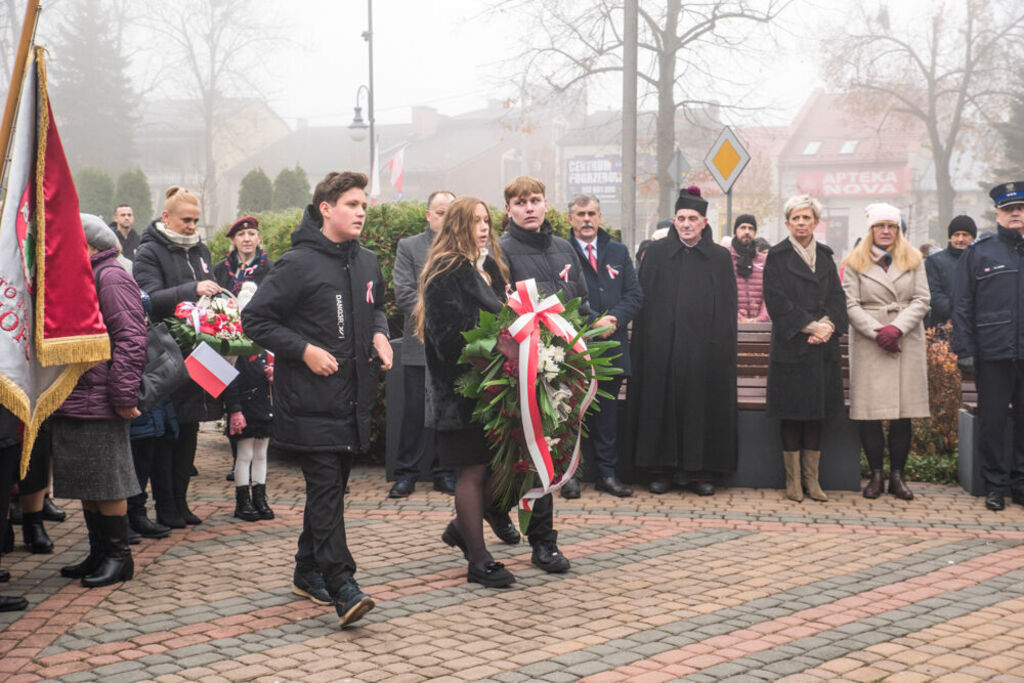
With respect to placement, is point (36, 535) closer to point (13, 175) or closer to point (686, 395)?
point (13, 175)

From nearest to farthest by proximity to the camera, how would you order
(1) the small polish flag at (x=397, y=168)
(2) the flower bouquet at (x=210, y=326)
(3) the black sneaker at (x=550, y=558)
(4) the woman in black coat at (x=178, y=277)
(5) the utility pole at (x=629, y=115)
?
1. (3) the black sneaker at (x=550, y=558)
2. (2) the flower bouquet at (x=210, y=326)
3. (4) the woman in black coat at (x=178, y=277)
4. (5) the utility pole at (x=629, y=115)
5. (1) the small polish flag at (x=397, y=168)

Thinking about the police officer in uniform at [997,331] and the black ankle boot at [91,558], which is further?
the police officer in uniform at [997,331]

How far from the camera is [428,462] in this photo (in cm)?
926

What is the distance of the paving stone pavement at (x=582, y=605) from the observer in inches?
197

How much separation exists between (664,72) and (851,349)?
1971cm

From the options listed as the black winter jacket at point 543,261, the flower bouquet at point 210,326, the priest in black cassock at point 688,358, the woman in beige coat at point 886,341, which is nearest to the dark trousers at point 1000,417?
the woman in beige coat at point 886,341

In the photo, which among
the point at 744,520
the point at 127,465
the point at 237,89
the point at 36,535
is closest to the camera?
the point at 127,465

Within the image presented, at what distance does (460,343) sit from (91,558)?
7.80ft

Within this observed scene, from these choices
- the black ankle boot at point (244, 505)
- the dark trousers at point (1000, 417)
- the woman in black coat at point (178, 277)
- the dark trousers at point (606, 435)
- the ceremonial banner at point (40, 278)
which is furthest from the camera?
the dark trousers at point (606, 435)

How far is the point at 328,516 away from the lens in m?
5.64

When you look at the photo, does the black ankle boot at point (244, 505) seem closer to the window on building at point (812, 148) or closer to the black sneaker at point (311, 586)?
the black sneaker at point (311, 586)

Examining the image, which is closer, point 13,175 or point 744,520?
point 13,175

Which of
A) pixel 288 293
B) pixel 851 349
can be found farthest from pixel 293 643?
pixel 851 349

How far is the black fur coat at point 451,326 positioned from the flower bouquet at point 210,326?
161cm
